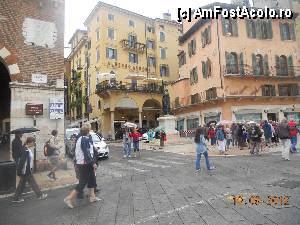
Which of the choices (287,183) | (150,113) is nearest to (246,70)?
(150,113)

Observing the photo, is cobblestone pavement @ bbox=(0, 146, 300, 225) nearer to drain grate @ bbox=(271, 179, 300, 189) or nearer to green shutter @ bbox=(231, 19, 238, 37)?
drain grate @ bbox=(271, 179, 300, 189)

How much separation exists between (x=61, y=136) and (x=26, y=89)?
2365mm

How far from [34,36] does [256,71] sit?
25.0 m

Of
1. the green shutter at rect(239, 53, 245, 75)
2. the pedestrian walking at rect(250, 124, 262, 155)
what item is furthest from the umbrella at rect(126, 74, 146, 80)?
the pedestrian walking at rect(250, 124, 262, 155)

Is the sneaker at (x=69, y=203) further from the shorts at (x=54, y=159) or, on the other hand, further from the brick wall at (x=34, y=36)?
the brick wall at (x=34, y=36)

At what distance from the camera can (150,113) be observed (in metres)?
45.8

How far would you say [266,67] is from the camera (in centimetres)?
3192

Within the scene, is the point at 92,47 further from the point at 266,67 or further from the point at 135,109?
the point at 266,67

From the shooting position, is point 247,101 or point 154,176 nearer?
point 154,176

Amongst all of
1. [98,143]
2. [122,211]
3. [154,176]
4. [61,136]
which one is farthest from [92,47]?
[122,211]

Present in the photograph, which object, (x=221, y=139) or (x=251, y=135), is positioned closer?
(x=251, y=135)

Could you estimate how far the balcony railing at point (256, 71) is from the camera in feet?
99.3

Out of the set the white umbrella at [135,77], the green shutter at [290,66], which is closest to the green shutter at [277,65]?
the green shutter at [290,66]

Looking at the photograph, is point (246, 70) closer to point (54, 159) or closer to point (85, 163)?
point (54, 159)
